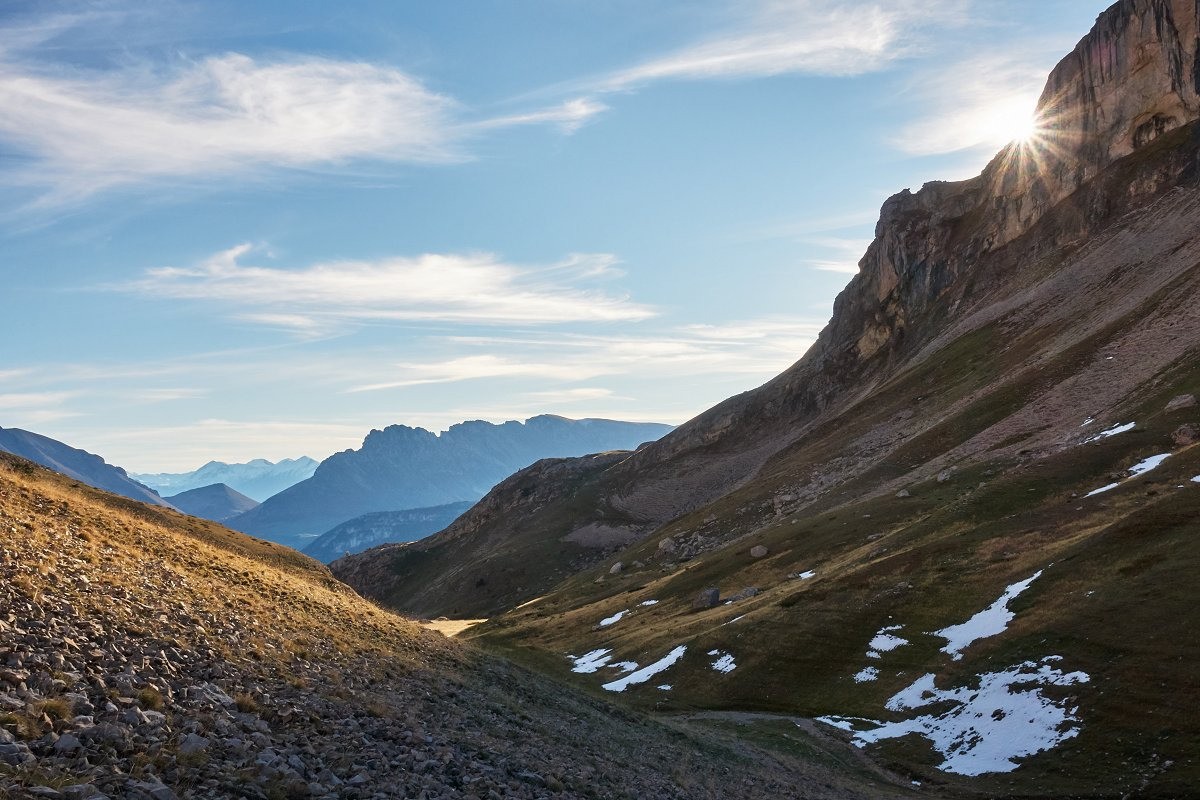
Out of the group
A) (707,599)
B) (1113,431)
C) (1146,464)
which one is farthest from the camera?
(707,599)

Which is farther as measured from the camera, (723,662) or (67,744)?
(723,662)

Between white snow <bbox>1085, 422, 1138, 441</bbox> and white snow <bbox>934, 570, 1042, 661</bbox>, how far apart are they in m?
34.4

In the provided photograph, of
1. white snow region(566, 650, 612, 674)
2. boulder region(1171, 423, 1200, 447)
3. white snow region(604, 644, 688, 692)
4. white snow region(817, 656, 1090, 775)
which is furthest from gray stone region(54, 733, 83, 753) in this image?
boulder region(1171, 423, 1200, 447)

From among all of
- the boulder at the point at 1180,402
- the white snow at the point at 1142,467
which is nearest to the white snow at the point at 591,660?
the white snow at the point at 1142,467

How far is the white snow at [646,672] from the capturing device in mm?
73312

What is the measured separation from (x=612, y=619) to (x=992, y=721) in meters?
66.0

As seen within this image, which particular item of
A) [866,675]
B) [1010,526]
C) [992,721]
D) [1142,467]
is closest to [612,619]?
[866,675]

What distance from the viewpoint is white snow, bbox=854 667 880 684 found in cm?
6119

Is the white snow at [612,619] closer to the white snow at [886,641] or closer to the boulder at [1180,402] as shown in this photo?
the white snow at [886,641]

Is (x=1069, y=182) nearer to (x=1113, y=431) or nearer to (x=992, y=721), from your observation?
(x=1113, y=431)

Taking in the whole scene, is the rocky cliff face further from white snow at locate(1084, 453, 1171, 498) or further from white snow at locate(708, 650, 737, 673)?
white snow at locate(708, 650, 737, 673)

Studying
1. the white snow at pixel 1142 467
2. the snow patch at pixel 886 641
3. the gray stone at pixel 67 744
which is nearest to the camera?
the gray stone at pixel 67 744

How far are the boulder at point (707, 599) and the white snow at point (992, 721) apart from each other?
40.3m

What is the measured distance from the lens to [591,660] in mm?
87562
